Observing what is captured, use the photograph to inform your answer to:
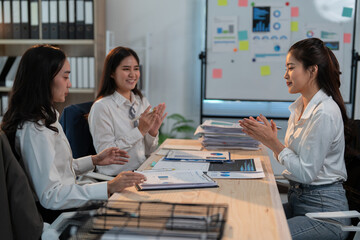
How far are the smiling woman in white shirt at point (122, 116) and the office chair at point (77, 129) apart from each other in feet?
0.22

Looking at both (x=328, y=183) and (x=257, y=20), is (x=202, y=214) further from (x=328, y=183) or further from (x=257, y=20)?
(x=257, y=20)

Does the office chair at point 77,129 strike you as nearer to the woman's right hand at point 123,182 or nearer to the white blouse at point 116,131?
the white blouse at point 116,131

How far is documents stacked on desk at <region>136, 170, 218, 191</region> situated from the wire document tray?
0.35m

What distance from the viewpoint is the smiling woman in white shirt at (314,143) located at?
1529 millimetres

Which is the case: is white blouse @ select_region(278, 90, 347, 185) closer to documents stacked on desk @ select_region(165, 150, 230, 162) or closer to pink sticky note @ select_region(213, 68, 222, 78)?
documents stacked on desk @ select_region(165, 150, 230, 162)

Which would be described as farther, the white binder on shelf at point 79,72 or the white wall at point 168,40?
the white wall at point 168,40

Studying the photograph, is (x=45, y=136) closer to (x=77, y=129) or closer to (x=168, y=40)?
(x=77, y=129)

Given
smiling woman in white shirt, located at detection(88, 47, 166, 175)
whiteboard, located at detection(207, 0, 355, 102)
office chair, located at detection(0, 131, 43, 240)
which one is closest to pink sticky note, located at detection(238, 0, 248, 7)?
whiteboard, located at detection(207, 0, 355, 102)

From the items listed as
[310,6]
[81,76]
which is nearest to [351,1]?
[310,6]

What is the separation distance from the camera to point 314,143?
5.03 feet

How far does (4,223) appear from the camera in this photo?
1.11 metres

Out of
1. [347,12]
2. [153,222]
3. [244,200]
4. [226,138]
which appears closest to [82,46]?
[226,138]

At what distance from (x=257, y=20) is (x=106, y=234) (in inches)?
124

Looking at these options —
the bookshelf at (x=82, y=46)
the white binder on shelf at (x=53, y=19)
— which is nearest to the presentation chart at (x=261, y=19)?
the bookshelf at (x=82, y=46)
